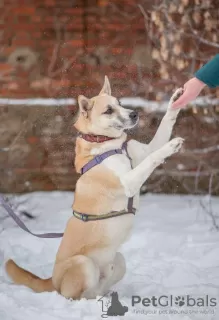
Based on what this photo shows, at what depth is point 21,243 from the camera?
3.13 metres

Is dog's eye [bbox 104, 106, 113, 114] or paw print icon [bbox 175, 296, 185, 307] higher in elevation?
dog's eye [bbox 104, 106, 113, 114]

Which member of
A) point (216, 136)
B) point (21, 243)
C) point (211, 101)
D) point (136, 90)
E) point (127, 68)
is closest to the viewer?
point (21, 243)

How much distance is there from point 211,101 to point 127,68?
871mm

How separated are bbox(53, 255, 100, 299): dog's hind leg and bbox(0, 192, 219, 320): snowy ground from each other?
0.14 feet

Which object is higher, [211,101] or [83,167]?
[83,167]

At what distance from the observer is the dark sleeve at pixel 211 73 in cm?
189

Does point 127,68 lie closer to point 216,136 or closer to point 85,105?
point 216,136

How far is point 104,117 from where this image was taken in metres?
2.06

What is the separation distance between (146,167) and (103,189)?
0.20 metres

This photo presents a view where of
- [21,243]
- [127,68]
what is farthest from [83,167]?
[127,68]

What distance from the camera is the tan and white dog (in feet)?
6.75

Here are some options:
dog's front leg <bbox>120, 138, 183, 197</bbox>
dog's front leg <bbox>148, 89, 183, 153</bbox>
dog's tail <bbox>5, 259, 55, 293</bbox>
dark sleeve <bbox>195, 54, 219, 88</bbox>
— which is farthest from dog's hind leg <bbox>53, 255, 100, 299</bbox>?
dark sleeve <bbox>195, 54, 219, 88</bbox>

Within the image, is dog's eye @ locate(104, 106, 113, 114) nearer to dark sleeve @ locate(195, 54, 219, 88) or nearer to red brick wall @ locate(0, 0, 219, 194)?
dark sleeve @ locate(195, 54, 219, 88)

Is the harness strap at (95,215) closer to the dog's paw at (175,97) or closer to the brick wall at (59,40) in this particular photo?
the dog's paw at (175,97)
